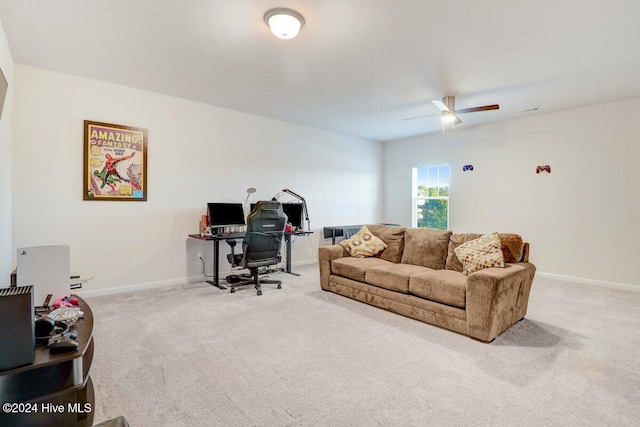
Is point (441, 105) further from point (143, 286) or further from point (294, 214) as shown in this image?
point (143, 286)

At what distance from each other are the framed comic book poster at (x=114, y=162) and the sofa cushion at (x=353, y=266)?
8.95 ft

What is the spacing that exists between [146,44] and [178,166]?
1.88 metres

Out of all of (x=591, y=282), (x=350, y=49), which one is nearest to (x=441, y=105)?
(x=350, y=49)

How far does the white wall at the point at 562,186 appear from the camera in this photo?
4.46 metres

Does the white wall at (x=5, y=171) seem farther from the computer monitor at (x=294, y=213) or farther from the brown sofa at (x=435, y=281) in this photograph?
the computer monitor at (x=294, y=213)

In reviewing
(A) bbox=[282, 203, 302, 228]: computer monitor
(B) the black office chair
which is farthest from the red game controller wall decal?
(B) the black office chair

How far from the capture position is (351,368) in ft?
7.47

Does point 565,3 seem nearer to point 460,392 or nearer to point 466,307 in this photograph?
point 466,307

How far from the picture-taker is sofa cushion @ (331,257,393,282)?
3.78 metres

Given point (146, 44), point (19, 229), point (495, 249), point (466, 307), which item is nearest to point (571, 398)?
point (466, 307)

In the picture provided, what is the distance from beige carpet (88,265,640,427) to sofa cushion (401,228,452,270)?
31.7 inches

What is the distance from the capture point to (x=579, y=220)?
4828 millimetres

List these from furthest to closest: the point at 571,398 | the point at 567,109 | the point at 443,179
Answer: the point at 443,179 → the point at 567,109 → the point at 571,398

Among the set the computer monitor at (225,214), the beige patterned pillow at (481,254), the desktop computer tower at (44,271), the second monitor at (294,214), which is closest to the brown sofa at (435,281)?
the beige patterned pillow at (481,254)
